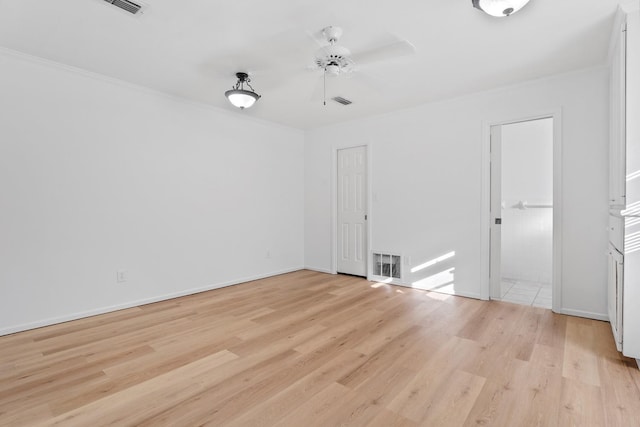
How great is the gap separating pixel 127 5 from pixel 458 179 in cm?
380

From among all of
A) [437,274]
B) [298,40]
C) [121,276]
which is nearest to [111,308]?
[121,276]

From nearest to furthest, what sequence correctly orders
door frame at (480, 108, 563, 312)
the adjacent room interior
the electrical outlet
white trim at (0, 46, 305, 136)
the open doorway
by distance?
the adjacent room interior, white trim at (0, 46, 305, 136), door frame at (480, 108, 563, 312), the electrical outlet, the open doorway

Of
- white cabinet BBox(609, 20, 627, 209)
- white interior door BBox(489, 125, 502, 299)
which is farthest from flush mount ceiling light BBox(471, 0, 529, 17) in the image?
white interior door BBox(489, 125, 502, 299)

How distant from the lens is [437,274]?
4270 mm

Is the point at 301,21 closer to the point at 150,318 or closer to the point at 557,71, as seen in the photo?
the point at 557,71

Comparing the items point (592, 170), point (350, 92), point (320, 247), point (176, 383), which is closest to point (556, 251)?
point (592, 170)

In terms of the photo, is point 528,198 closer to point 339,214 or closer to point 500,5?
point 339,214

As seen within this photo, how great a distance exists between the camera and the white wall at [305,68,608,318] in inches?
127

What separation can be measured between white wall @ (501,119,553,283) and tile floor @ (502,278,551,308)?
0.75 ft

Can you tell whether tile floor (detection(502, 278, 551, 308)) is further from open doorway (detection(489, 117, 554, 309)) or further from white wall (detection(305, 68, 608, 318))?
white wall (detection(305, 68, 608, 318))

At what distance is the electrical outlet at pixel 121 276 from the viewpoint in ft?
11.7

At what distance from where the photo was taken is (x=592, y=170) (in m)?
3.23

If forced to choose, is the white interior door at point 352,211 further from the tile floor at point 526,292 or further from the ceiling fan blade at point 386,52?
the ceiling fan blade at point 386,52

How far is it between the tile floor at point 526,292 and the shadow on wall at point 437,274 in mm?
662
